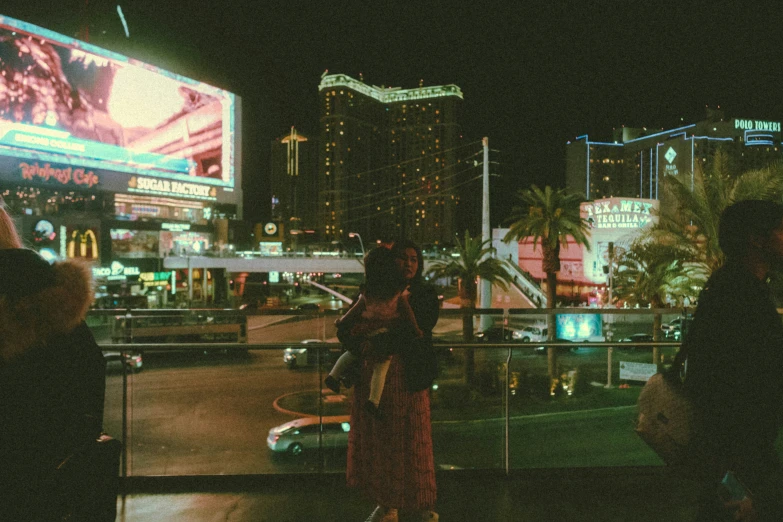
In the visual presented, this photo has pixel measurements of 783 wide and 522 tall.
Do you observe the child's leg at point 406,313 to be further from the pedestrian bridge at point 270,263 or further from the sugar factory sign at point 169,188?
the pedestrian bridge at point 270,263

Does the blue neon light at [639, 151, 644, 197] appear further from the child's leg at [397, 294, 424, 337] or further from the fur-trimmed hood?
the fur-trimmed hood

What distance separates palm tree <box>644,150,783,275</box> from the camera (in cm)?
1037

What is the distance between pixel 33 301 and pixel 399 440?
1886mm

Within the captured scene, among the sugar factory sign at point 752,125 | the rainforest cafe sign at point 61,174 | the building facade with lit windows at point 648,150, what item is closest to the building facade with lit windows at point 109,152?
the rainforest cafe sign at point 61,174

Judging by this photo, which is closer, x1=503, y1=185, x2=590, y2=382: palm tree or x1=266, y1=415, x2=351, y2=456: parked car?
x1=266, y1=415, x2=351, y2=456: parked car

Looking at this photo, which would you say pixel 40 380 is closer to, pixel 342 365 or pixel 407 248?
pixel 342 365

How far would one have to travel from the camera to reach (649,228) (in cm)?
1348

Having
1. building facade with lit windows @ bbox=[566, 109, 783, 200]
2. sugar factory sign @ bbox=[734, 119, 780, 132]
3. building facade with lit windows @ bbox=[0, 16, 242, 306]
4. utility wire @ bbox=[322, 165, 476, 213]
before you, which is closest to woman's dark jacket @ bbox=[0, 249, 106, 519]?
building facade with lit windows @ bbox=[0, 16, 242, 306]

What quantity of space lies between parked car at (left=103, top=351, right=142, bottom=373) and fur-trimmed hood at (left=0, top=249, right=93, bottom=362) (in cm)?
275

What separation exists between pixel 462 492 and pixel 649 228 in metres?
11.6

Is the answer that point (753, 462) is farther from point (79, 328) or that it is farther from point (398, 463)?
point (79, 328)

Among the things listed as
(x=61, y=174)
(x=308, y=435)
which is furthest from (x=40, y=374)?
(x=61, y=174)

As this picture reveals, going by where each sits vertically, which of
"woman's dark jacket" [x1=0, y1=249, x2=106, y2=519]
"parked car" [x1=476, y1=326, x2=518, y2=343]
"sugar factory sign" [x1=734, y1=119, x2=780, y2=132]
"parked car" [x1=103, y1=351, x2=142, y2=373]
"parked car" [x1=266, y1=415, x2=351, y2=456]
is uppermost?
"sugar factory sign" [x1=734, y1=119, x2=780, y2=132]

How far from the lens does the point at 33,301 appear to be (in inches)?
65.4
